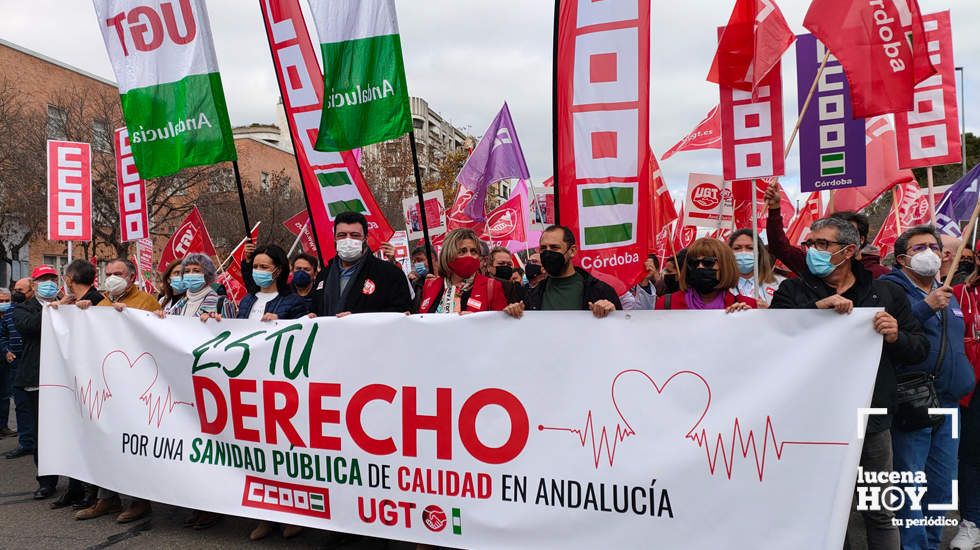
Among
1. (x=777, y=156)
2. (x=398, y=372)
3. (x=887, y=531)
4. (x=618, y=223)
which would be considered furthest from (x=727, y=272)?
(x=398, y=372)

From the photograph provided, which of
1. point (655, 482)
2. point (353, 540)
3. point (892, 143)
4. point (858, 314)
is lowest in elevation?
point (353, 540)

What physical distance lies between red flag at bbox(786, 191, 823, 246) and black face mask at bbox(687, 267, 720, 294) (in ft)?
19.3

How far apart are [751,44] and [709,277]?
5.86ft

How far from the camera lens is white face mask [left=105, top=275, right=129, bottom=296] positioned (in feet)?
17.7

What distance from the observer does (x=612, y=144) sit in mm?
4543

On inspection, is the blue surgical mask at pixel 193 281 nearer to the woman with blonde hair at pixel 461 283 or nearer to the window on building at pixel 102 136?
the woman with blonde hair at pixel 461 283

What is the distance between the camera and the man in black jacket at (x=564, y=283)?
403 centimetres

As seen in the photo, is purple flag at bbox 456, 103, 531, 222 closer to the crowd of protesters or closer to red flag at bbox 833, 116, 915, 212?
red flag at bbox 833, 116, 915, 212

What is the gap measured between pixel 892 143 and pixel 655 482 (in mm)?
5694

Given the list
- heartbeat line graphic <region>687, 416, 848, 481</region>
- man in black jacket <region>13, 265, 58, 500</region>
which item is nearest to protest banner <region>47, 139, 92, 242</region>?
man in black jacket <region>13, 265, 58, 500</region>

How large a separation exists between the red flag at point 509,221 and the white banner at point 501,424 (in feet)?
24.2

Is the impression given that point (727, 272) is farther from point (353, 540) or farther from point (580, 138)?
point (353, 540)

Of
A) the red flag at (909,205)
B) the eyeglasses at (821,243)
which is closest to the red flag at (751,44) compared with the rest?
the eyeglasses at (821,243)

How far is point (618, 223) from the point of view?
4.55 m
